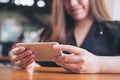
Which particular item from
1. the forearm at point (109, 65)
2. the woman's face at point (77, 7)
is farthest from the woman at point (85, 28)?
the forearm at point (109, 65)

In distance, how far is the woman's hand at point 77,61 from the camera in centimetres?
92

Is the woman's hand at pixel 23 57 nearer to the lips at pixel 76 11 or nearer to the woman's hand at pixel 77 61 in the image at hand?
the woman's hand at pixel 77 61

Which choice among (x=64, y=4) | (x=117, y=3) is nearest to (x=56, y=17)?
(x=64, y=4)

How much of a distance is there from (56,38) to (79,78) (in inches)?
26.9

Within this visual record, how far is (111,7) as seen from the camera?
1.45 m

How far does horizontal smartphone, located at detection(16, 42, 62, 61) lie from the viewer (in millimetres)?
915

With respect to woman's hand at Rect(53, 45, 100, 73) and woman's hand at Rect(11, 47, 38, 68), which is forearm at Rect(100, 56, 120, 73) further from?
woman's hand at Rect(11, 47, 38, 68)

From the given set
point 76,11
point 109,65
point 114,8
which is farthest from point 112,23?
point 109,65

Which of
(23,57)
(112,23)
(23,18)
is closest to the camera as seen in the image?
(23,57)

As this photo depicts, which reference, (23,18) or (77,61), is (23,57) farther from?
(23,18)

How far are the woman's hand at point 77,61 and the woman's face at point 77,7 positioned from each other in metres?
0.53

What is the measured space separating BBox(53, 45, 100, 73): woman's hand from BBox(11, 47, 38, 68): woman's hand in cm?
13

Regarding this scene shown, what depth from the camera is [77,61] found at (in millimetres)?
925

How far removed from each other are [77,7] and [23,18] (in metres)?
0.42
